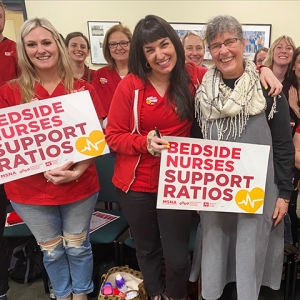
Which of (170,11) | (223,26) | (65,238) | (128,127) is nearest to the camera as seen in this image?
(223,26)

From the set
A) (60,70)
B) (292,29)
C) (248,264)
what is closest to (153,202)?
(248,264)

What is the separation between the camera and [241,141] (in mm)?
1438

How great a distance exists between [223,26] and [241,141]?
1.66 feet

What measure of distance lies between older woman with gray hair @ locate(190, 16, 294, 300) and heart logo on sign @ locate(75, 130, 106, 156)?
53 cm

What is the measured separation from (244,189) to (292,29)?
346 cm

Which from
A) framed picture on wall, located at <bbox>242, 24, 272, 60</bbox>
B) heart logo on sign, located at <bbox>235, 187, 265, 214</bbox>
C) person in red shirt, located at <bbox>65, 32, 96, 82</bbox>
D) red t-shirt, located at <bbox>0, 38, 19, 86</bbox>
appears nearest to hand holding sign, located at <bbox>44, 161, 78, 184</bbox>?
red t-shirt, located at <bbox>0, 38, 19, 86</bbox>

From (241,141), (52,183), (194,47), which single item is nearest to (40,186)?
(52,183)

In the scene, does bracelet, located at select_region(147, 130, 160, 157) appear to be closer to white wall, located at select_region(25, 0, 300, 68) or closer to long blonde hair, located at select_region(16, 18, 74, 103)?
long blonde hair, located at select_region(16, 18, 74, 103)

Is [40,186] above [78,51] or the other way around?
the other way around

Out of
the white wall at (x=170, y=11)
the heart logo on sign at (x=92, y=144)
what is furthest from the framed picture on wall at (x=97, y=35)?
the heart logo on sign at (x=92, y=144)

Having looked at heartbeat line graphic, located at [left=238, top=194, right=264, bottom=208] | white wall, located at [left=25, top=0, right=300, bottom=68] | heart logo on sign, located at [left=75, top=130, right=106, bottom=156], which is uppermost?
white wall, located at [left=25, top=0, right=300, bottom=68]

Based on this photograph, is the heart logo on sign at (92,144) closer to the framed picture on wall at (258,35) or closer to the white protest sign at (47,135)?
the white protest sign at (47,135)

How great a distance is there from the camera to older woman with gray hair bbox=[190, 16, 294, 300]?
136cm

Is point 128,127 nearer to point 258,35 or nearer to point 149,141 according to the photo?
point 149,141
